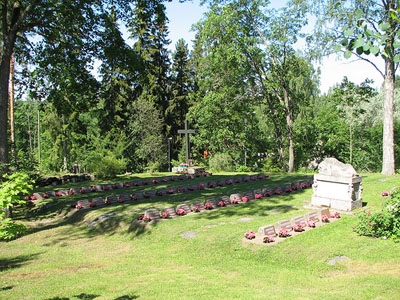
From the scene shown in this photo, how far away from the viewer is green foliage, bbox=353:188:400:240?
932 centimetres

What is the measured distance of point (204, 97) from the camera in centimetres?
3347

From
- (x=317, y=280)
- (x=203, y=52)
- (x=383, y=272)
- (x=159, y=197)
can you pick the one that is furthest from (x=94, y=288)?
(x=203, y=52)

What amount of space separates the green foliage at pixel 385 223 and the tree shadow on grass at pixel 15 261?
34.1ft

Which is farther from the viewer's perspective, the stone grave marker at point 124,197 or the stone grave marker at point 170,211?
the stone grave marker at point 124,197

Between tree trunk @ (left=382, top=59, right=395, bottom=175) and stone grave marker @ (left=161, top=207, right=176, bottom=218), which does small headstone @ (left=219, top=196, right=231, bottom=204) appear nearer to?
stone grave marker @ (left=161, top=207, right=176, bottom=218)

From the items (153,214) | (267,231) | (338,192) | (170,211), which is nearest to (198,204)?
(170,211)

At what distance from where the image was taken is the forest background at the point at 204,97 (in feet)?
58.7

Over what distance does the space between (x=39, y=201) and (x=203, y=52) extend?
3664 centimetres

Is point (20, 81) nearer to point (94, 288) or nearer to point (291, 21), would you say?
point (94, 288)

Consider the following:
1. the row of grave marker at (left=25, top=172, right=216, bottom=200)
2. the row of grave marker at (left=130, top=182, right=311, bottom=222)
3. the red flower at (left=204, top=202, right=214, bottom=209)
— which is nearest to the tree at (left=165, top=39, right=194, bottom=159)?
the row of grave marker at (left=25, top=172, right=216, bottom=200)

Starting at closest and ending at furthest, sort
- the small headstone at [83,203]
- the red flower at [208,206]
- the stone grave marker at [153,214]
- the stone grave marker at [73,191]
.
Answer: the stone grave marker at [153,214] < the red flower at [208,206] < the small headstone at [83,203] < the stone grave marker at [73,191]

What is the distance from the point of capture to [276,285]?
713 centimetres

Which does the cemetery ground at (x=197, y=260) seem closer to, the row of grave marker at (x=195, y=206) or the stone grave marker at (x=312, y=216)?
the row of grave marker at (x=195, y=206)

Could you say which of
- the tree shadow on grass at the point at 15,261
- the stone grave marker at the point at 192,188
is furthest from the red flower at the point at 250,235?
the stone grave marker at the point at 192,188
